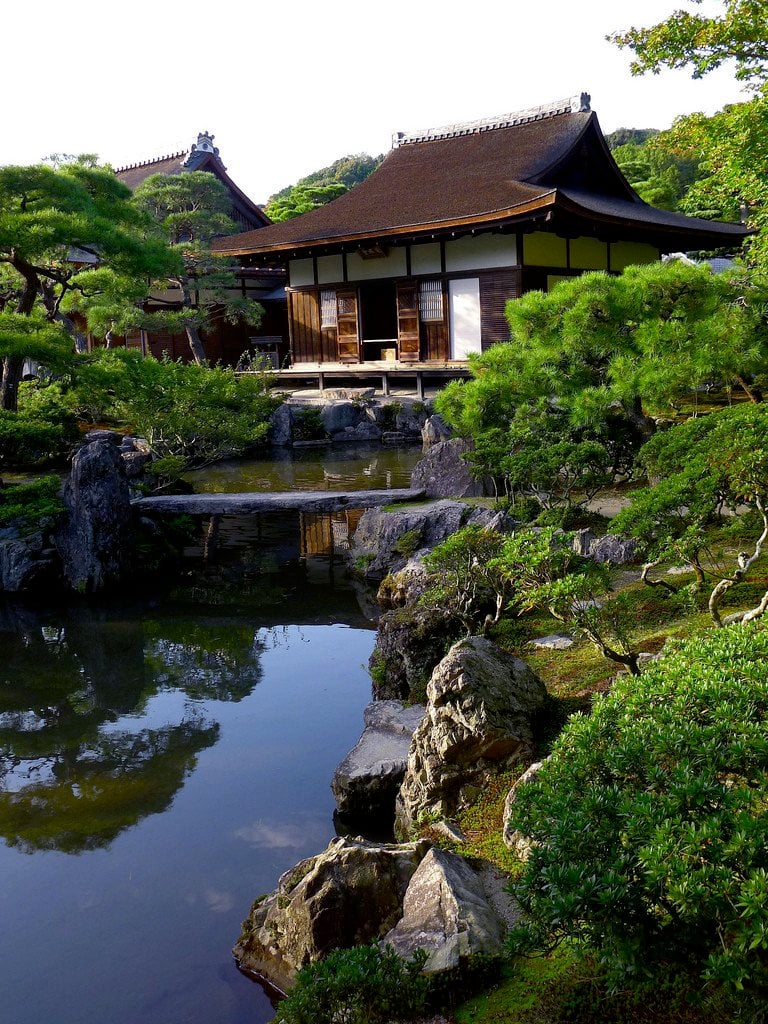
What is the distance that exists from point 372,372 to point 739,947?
19427 mm

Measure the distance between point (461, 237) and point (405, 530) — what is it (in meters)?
10.8

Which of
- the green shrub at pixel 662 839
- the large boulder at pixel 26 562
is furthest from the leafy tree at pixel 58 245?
the green shrub at pixel 662 839

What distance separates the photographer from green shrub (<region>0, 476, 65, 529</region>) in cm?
1080

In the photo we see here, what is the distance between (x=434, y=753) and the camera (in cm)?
512

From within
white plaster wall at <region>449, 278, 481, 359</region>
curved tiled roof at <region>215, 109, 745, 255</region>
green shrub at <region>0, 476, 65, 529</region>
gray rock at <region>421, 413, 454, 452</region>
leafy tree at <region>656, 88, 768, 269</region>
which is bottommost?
green shrub at <region>0, 476, 65, 529</region>

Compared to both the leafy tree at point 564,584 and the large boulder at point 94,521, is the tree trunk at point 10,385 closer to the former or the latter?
the large boulder at point 94,521

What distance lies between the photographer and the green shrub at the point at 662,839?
2.35 metres

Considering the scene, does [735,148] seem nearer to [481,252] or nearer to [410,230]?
[410,230]

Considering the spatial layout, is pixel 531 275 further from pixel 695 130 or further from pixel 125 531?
pixel 125 531

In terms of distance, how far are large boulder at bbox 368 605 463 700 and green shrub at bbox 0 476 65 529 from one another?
5.57 meters

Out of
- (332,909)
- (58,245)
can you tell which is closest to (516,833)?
(332,909)

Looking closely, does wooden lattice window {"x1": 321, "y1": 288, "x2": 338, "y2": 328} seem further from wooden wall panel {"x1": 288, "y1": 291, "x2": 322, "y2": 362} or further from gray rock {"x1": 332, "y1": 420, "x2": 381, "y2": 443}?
gray rock {"x1": 332, "y1": 420, "x2": 381, "y2": 443}

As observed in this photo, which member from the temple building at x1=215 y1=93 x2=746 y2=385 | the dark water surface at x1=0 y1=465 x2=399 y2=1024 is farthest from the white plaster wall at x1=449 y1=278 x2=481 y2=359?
the dark water surface at x1=0 y1=465 x2=399 y2=1024

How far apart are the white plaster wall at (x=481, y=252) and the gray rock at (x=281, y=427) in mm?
4774
